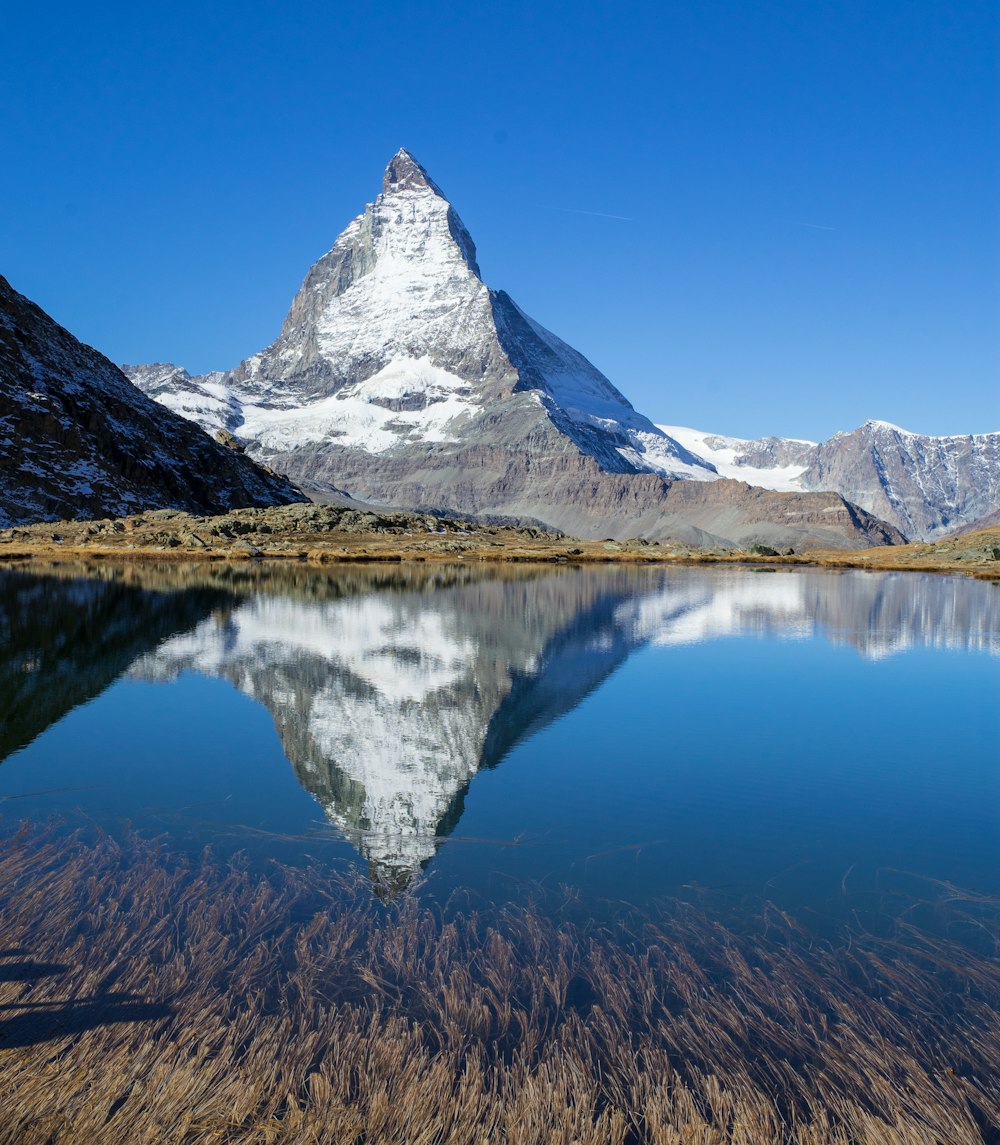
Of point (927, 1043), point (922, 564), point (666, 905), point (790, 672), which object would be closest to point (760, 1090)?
point (927, 1043)

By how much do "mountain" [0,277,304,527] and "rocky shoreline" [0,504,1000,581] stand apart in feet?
Answer: 45.3

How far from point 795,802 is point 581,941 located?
7809mm

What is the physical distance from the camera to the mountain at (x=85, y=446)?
128375 mm

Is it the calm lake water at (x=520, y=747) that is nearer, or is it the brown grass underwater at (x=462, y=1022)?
the brown grass underwater at (x=462, y=1022)

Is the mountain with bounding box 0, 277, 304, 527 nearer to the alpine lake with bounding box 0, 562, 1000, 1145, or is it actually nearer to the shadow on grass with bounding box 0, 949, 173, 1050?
the alpine lake with bounding box 0, 562, 1000, 1145

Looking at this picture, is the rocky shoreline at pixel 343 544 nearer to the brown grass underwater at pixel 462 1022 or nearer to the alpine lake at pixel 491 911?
the alpine lake at pixel 491 911

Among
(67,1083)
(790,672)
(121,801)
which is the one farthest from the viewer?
(790,672)

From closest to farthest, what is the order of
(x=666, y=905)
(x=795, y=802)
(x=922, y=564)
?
1. (x=666, y=905)
2. (x=795, y=802)
3. (x=922, y=564)

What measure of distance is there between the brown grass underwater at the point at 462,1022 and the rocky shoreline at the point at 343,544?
86.8 m

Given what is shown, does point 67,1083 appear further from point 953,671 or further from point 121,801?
point 953,671

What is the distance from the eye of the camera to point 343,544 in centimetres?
11075

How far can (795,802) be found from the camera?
17.4 m

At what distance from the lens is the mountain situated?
12838cm

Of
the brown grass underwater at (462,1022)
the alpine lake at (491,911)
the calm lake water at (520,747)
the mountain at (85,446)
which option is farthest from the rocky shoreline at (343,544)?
the brown grass underwater at (462,1022)
